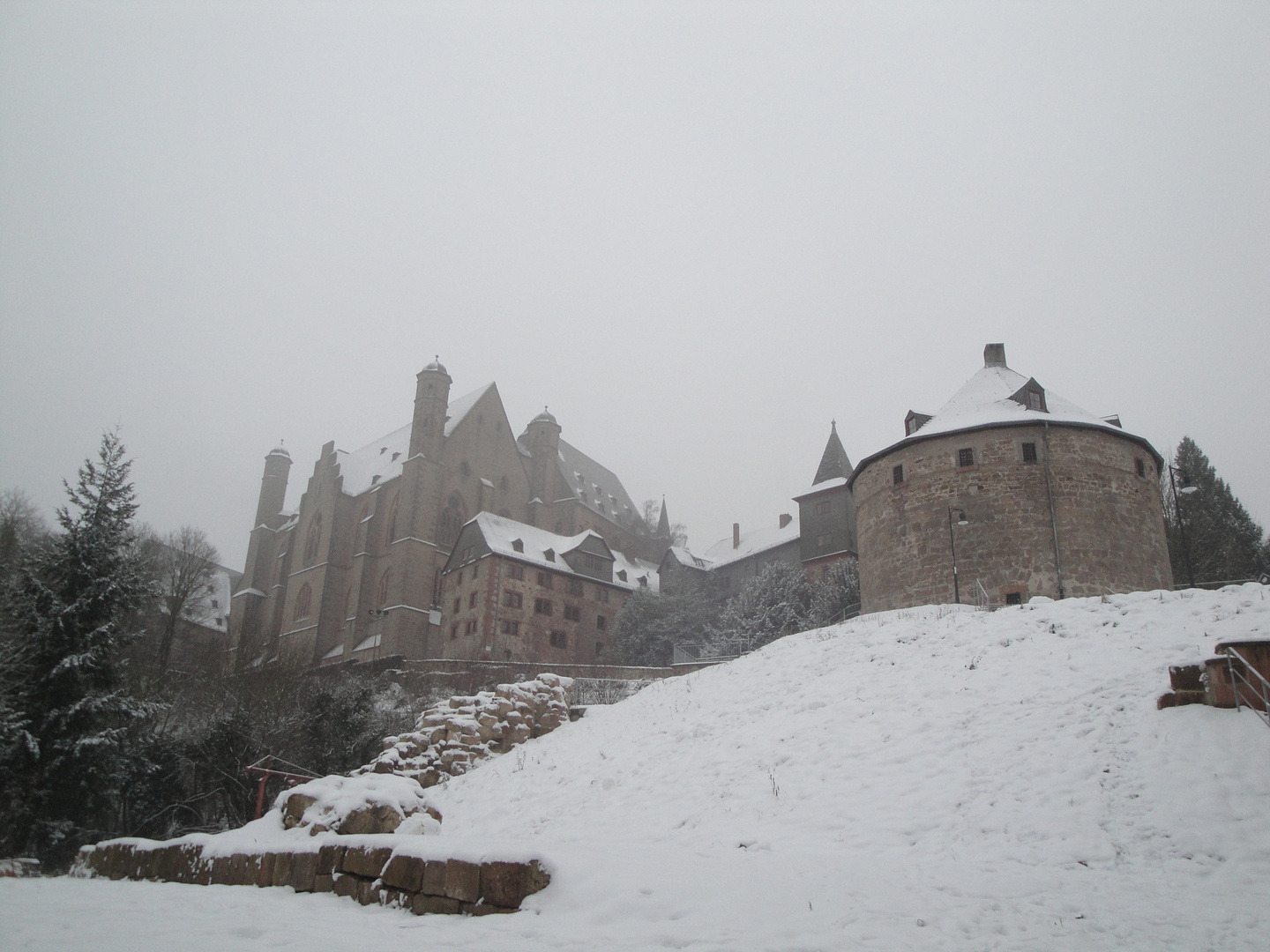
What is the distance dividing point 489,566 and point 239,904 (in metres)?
39.5

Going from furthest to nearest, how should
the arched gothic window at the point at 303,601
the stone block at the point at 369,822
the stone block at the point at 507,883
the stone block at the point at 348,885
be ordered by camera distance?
the arched gothic window at the point at 303,601 < the stone block at the point at 369,822 < the stone block at the point at 348,885 < the stone block at the point at 507,883

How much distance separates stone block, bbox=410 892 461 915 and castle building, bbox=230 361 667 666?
1639 inches

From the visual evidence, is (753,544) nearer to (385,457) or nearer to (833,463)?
(833,463)

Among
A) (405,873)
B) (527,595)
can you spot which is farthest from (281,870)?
(527,595)

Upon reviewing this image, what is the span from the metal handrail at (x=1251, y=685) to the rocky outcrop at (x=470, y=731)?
14.9 meters

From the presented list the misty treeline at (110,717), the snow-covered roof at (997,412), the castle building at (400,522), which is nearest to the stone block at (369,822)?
the misty treeline at (110,717)

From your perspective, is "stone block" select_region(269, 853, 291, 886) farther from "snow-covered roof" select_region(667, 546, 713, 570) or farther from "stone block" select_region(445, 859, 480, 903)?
"snow-covered roof" select_region(667, 546, 713, 570)

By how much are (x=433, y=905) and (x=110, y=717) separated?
16.8 m

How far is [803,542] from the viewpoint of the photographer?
4681 cm

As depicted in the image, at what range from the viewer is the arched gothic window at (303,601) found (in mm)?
57125

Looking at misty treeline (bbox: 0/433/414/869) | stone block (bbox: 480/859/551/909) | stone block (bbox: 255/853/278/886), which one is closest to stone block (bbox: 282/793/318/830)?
stone block (bbox: 255/853/278/886)

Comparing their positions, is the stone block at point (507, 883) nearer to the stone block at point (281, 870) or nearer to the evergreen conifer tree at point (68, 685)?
the stone block at point (281, 870)

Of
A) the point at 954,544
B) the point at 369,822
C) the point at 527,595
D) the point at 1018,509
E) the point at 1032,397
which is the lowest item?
the point at 369,822

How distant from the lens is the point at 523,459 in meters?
64.2
